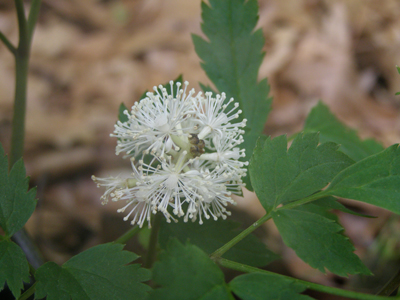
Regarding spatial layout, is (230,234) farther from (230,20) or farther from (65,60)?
(65,60)

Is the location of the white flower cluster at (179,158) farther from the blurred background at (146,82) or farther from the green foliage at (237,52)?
the blurred background at (146,82)

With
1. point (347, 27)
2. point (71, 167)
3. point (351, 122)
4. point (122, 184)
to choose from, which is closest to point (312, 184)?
point (122, 184)

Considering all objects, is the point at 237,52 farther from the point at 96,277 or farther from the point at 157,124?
the point at 96,277

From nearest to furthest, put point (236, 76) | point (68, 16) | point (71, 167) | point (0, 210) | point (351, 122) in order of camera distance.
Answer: point (0, 210) → point (236, 76) → point (71, 167) → point (351, 122) → point (68, 16)

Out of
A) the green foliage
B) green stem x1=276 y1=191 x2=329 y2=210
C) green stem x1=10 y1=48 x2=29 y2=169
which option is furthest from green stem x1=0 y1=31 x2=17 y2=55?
green stem x1=276 y1=191 x2=329 y2=210

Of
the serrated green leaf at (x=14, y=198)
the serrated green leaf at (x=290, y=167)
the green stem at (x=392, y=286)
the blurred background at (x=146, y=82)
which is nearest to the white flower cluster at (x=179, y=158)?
the serrated green leaf at (x=290, y=167)

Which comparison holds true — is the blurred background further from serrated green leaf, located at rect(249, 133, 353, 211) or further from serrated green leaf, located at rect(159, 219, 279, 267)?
serrated green leaf, located at rect(249, 133, 353, 211)

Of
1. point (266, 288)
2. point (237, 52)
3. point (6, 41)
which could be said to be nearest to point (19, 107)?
point (6, 41)
